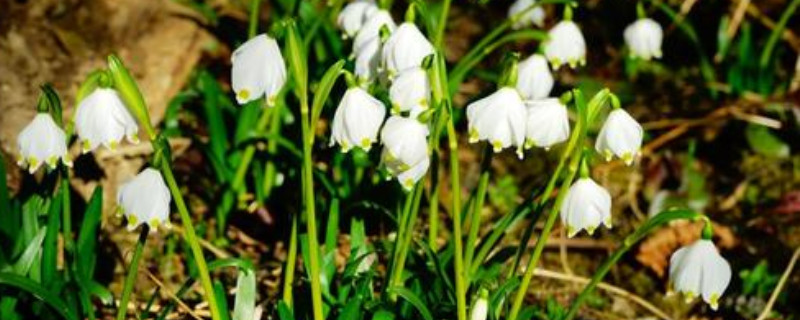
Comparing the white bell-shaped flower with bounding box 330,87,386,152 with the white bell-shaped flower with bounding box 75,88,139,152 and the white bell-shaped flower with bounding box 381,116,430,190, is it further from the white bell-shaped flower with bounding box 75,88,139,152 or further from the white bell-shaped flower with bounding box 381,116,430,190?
the white bell-shaped flower with bounding box 75,88,139,152

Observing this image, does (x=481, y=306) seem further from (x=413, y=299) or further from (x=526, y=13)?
(x=526, y=13)

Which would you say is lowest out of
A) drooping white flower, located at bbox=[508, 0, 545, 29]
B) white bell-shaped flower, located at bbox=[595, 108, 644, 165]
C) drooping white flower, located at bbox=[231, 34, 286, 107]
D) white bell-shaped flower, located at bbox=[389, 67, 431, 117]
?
white bell-shaped flower, located at bbox=[595, 108, 644, 165]

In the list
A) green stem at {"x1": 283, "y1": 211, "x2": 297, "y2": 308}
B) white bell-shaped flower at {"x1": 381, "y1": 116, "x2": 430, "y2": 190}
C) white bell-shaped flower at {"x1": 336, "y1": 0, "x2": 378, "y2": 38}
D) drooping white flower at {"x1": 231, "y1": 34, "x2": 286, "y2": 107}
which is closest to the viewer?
white bell-shaped flower at {"x1": 381, "y1": 116, "x2": 430, "y2": 190}

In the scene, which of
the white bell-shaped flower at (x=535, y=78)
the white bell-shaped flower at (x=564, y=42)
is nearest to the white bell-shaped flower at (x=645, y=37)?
the white bell-shaped flower at (x=564, y=42)

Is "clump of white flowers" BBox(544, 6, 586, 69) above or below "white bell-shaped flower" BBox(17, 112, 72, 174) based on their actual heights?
above

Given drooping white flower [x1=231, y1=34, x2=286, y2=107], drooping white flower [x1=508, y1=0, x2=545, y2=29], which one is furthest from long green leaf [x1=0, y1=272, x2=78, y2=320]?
drooping white flower [x1=508, y1=0, x2=545, y2=29]

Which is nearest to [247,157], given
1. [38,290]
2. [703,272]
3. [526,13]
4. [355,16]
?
[355,16]

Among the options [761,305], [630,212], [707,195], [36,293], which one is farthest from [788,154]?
[36,293]
